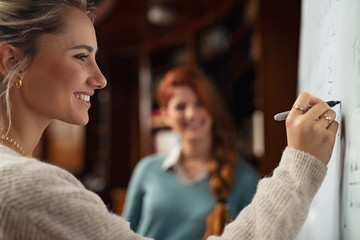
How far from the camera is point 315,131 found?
0.83 m

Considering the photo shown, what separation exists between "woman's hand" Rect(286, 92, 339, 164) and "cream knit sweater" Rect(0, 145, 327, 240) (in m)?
0.02

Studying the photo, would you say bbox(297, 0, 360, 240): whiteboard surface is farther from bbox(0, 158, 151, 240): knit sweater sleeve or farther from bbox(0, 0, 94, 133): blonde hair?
bbox(0, 0, 94, 133): blonde hair

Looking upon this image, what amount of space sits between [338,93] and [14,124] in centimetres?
68

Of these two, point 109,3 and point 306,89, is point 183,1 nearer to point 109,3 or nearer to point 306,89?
point 109,3

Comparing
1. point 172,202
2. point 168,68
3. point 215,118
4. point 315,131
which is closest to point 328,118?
point 315,131

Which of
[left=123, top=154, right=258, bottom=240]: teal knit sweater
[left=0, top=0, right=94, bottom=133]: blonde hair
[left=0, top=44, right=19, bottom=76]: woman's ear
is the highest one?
[left=0, top=0, right=94, bottom=133]: blonde hair

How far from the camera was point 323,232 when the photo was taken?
1020 millimetres

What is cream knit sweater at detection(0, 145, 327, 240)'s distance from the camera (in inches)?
29.6

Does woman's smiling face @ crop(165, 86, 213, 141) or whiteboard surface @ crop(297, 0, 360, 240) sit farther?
woman's smiling face @ crop(165, 86, 213, 141)

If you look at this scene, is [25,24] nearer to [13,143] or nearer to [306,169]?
[13,143]

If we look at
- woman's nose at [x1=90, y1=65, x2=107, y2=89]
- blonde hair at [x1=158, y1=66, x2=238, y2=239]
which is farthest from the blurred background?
woman's nose at [x1=90, y1=65, x2=107, y2=89]

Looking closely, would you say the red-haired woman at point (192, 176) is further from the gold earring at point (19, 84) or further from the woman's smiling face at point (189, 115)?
the gold earring at point (19, 84)

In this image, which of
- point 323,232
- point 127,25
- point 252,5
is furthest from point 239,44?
point 323,232

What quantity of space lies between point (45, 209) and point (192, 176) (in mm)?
1361
